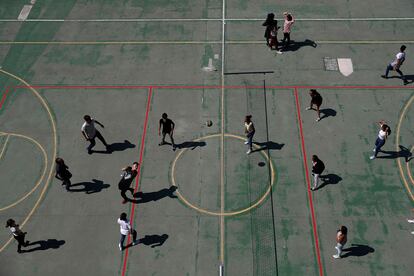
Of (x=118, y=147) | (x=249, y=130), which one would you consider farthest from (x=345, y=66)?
(x=118, y=147)

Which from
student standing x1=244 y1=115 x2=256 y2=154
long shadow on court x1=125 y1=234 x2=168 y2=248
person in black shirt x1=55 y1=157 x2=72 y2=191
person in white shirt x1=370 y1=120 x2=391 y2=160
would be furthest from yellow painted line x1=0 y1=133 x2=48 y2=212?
person in white shirt x1=370 y1=120 x2=391 y2=160

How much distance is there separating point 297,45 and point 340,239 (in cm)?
1327

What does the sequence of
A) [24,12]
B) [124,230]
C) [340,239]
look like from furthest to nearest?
[24,12]
[124,230]
[340,239]

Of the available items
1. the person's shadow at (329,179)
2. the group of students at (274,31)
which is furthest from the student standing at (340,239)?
the group of students at (274,31)

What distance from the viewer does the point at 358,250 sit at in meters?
16.4

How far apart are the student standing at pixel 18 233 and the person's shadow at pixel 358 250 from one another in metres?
12.8

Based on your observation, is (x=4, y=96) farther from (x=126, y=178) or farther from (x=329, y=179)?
(x=329, y=179)

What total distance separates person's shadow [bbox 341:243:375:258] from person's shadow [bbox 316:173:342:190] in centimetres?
299

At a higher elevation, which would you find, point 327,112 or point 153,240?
point 327,112

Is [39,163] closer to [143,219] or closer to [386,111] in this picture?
[143,219]

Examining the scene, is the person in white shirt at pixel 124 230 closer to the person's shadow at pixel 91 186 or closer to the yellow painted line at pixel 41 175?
the person's shadow at pixel 91 186

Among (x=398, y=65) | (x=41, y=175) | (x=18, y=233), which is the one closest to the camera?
(x=18, y=233)

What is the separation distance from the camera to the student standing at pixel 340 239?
48.6 ft

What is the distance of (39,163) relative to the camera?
19.7 m
